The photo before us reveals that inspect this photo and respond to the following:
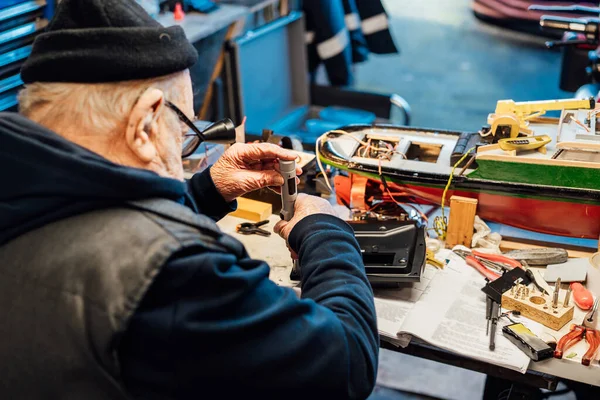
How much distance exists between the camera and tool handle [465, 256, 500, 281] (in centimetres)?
175

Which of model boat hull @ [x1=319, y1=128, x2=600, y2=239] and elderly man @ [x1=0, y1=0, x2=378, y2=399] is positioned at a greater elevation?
elderly man @ [x1=0, y1=0, x2=378, y2=399]

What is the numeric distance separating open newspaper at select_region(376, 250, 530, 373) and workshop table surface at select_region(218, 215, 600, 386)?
0.12 feet

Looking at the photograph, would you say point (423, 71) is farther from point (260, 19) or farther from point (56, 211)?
point (56, 211)

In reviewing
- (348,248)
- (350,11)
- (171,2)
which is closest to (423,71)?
(350,11)

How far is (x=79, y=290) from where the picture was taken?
0.94 meters

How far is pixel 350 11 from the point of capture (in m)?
3.68

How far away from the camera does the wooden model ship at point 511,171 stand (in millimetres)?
1831

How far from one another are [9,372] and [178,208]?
0.34 metres

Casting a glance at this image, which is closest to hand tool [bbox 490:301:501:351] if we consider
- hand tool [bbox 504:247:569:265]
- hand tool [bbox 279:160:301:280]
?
hand tool [bbox 504:247:569:265]

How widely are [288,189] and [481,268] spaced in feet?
1.93

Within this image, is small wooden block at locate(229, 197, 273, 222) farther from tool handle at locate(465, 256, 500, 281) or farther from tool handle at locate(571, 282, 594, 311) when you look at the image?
tool handle at locate(571, 282, 594, 311)

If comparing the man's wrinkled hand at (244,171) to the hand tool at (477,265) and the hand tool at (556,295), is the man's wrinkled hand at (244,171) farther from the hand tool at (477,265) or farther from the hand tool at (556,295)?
the hand tool at (556,295)

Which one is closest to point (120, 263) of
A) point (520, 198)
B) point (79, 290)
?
point (79, 290)

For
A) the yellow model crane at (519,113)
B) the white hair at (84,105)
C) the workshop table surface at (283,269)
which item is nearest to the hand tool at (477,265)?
the workshop table surface at (283,269)
